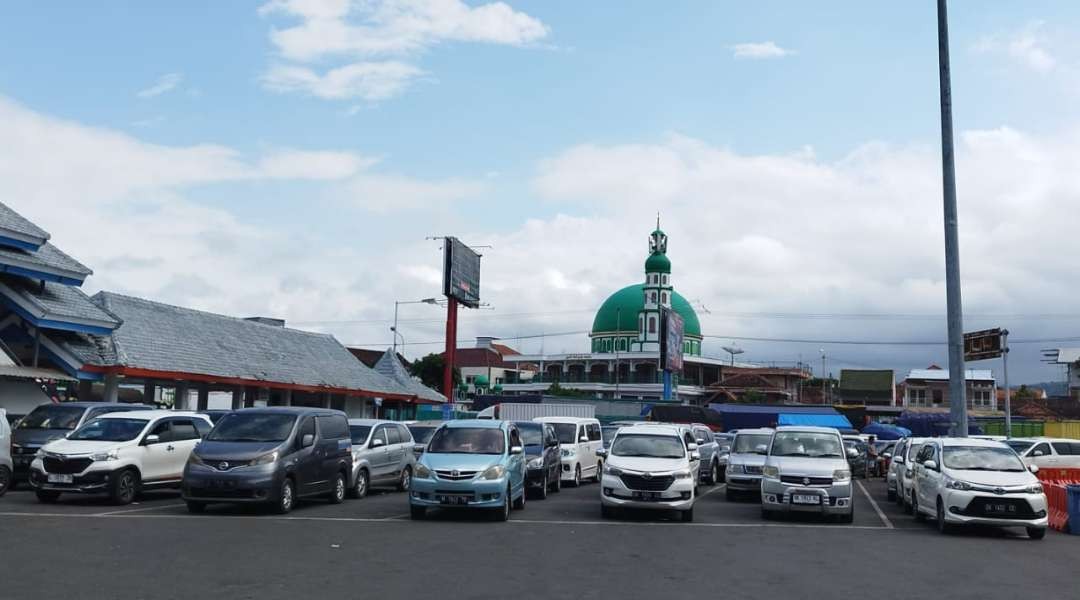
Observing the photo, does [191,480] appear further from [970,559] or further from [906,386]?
[906,386]

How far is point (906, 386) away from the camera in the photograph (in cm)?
9588

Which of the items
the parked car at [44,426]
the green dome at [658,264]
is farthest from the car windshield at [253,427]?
the green dome at [658,264]

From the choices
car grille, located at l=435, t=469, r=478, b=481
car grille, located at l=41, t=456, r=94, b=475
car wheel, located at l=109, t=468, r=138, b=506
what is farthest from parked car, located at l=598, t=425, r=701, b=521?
car grille, located at l=41, t=456, r=94, b=475

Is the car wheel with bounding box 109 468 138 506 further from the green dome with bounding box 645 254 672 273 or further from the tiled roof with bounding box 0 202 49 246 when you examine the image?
the green dome with bounding box 645 254 672 273

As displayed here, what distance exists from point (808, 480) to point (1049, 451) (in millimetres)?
16817

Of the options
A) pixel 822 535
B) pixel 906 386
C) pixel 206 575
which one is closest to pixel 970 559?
pixel 822 535

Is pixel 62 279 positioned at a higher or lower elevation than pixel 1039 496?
higher

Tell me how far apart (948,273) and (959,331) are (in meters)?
1.46

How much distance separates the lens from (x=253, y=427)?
17.6 metres

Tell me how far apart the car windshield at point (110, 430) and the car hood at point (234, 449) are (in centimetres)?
252

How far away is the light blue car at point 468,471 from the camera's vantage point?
1639 centimetres

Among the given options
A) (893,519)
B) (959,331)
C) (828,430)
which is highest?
(959,331)

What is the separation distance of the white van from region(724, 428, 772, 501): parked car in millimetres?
4028

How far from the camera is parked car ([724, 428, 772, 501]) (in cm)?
2266
